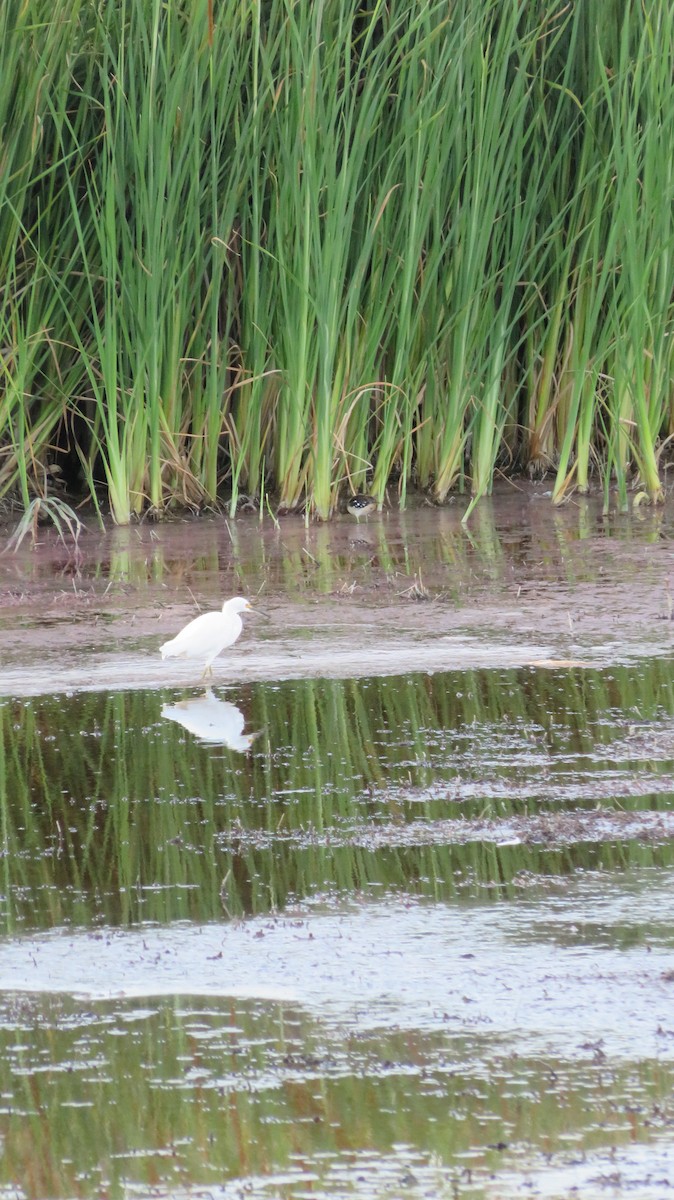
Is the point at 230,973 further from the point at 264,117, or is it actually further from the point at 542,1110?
the point at 264,117

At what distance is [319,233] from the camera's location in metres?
7.07

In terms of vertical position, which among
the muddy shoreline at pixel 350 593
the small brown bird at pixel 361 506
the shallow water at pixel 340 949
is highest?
the shallow water at pixel 340 949

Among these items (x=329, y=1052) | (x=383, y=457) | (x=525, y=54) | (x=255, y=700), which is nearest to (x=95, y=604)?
(x=255, y=700)

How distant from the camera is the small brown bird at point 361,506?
24.9 ft

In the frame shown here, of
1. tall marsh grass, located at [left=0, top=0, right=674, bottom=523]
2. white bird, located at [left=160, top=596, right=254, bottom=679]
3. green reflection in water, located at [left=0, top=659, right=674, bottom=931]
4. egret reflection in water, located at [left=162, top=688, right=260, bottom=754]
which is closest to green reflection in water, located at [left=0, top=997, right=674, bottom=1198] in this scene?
green reflection in water, located at [left=0, top=659, right=674, bottom=931]

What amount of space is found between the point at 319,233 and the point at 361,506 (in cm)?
125

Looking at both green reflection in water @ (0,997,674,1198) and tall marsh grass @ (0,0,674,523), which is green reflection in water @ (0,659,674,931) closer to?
green reflection in water @ (0,997,674,1198)

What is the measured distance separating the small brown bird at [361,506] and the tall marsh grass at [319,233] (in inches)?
3.8

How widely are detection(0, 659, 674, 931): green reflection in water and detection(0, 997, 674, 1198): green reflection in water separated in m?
0.54

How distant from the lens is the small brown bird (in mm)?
7586

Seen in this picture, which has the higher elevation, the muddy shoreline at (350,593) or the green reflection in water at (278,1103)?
the green reflection in water at (278,1103)

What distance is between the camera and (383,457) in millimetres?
7566

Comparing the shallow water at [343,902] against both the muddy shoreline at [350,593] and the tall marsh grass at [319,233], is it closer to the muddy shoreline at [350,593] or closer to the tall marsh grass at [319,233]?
the muddy shoreline at [350,593]

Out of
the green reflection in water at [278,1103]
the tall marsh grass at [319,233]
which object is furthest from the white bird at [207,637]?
the tall marsh grass at [319,233]
